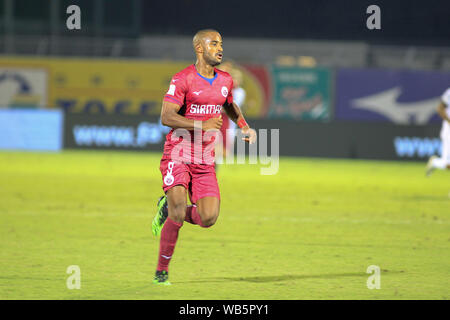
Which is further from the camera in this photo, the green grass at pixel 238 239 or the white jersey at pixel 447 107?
the white jersey at pixel 447 107

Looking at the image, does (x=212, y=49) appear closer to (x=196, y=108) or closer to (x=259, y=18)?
(x=196, y=108)

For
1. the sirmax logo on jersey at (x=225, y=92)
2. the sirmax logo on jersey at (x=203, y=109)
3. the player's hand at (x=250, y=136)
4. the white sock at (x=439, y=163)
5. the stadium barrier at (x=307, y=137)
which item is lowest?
the stadium barrier at (x=307, y=137)

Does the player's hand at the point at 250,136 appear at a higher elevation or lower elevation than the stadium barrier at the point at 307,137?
higher

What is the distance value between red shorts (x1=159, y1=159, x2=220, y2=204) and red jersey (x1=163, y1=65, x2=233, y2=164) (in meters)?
0.06

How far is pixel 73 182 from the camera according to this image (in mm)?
15750

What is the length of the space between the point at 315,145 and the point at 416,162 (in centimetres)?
284

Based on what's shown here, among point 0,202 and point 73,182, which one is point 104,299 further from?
point 73,182

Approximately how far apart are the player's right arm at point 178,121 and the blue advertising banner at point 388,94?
21117mm

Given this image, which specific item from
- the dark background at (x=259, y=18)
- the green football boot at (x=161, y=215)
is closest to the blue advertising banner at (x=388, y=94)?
the dark background at (x=259, y=18)

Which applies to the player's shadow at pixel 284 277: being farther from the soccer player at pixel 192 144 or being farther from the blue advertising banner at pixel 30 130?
the blue advertising banner at pixel 30 130

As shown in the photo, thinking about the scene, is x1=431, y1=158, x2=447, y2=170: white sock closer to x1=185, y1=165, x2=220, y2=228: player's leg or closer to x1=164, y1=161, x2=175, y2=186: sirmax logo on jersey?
x1=185, y1=165, x2=220, y2=228: player's leg

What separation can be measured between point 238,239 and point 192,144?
272cm

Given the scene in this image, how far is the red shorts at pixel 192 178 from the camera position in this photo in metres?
6.85
